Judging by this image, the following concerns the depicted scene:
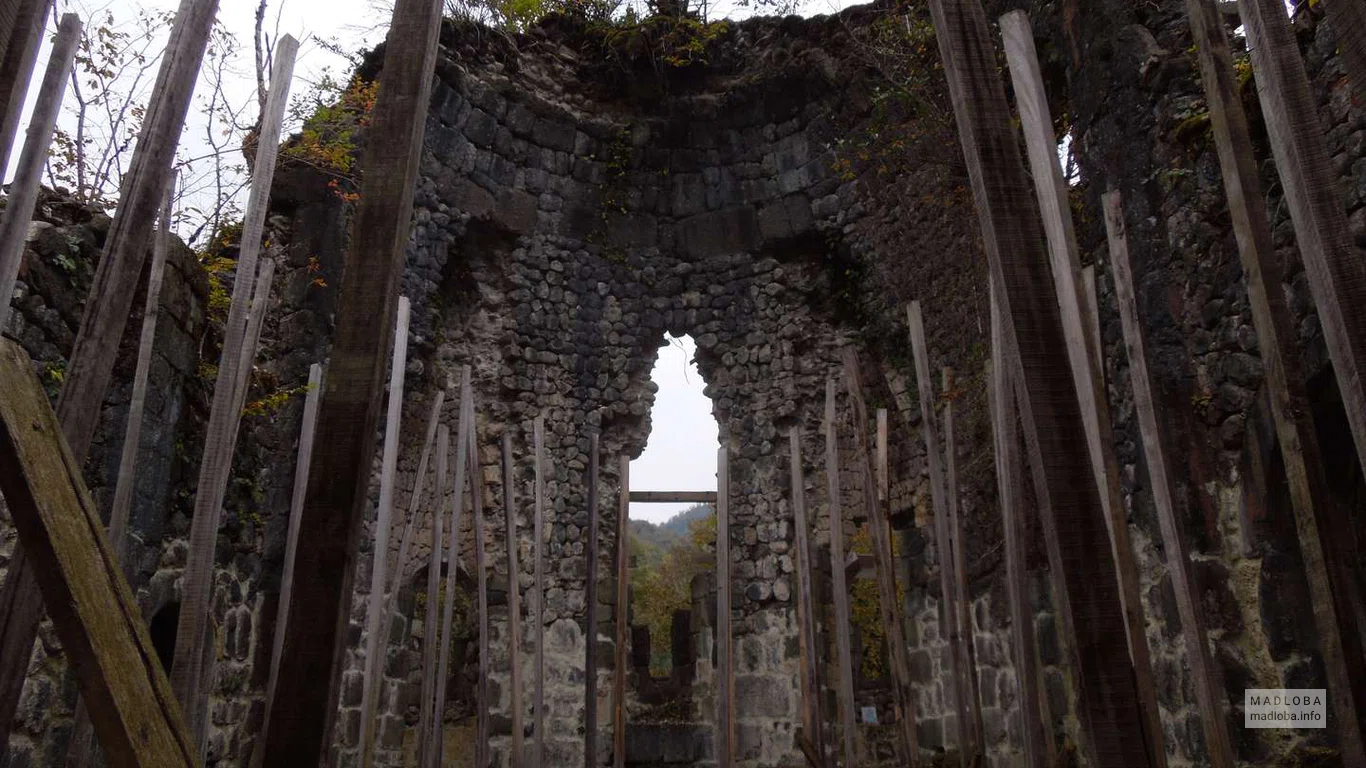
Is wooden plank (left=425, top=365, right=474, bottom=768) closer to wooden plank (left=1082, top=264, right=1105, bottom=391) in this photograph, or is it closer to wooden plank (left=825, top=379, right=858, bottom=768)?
wooden plank (left=825, top=379, right=858, bottom=768)

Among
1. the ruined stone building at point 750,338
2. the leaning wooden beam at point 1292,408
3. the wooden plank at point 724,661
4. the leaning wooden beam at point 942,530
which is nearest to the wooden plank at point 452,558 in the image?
the ruined stone building at point 750,338

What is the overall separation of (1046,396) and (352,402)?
113 cm

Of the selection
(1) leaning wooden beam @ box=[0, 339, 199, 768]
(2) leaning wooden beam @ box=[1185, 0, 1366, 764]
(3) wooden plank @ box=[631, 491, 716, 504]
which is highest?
(3) wooden plank @ box=[631, 491, 716, 504]

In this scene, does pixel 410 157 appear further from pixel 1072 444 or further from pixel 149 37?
pixel 149 37

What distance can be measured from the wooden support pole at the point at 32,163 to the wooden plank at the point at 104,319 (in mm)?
191

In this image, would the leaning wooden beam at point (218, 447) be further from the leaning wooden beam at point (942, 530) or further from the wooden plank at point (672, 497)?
the wooden plank at point (672, 497)

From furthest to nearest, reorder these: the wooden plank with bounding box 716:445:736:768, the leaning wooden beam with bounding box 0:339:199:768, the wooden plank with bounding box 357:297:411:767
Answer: the wooden plank with bounding box 716:445:736:768 → the wooden plank with bounding box 357:297:411:767 → the leaning wooden beam with bounding box 0:339:199:768

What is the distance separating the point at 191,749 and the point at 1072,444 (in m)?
1.40

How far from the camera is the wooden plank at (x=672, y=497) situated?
7668 millimetres

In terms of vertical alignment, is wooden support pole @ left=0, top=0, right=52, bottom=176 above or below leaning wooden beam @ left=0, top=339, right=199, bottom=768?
above

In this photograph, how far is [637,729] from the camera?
Result: 809cm

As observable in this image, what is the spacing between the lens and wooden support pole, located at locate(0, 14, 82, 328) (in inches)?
85.4

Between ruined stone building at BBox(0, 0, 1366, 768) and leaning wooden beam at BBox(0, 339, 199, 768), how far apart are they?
8.92ft

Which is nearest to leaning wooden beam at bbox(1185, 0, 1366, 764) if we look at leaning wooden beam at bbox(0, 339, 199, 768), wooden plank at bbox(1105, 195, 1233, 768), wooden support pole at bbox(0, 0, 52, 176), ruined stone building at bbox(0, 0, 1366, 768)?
wooden plank at bbox(1105, 195, 1233, 768)
